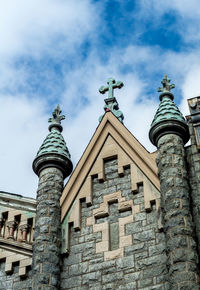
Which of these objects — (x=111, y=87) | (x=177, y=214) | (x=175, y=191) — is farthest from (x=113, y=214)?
(x=111, y=87)

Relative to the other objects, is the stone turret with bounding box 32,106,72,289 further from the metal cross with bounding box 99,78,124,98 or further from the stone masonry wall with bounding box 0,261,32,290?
the metal cross with bounding box 99,78,124,98

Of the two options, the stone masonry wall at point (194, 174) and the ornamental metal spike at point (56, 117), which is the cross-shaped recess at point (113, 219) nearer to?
the stone masonry wall at point (194, 174)

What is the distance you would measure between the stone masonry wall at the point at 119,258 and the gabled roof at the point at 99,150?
0.39 metres

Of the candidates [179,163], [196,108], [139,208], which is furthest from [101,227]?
[196,108]

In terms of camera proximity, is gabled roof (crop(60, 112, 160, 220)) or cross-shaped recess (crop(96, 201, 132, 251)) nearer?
cross-shaped recess (crop(96, 201, 132, 251))

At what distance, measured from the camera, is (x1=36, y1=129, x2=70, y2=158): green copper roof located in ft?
49.7

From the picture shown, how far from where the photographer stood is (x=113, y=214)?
45.1 feet

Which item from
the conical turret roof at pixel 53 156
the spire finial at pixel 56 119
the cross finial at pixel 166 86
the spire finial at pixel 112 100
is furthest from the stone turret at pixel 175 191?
the spire finial at pixel 56 119

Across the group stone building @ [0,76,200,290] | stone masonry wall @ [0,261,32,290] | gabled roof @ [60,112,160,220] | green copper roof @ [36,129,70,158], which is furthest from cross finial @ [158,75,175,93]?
stone masonry wall @ [0,261,32,290]

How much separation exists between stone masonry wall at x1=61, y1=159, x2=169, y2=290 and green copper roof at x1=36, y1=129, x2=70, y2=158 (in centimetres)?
158

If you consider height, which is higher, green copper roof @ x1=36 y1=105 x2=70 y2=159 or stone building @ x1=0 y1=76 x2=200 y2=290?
green copper roof @ x1=36 y1=105 x2=70 y2=159

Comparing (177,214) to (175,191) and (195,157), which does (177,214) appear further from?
(195,157)

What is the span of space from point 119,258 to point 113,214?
1.14 m

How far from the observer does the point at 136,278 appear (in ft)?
40.7
